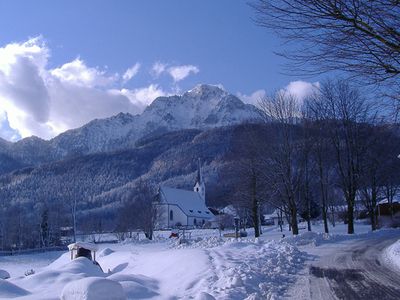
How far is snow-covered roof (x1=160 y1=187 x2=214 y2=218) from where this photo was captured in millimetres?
101175

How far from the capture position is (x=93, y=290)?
8.30 meters

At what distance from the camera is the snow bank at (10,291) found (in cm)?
1095

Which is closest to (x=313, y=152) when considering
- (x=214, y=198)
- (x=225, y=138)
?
(x=214, y=198)

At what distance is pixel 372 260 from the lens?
59.0 feet

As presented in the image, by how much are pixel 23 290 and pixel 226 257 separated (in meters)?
8.00

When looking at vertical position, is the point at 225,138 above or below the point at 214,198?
above

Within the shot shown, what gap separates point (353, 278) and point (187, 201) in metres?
93.1

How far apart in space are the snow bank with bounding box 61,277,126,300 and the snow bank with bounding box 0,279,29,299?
9.62 ft

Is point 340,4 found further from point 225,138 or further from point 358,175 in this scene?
point 225,138

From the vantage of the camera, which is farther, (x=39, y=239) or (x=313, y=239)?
(x=39, y=239)

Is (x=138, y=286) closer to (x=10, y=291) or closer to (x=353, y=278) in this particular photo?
(x=10, y=291)

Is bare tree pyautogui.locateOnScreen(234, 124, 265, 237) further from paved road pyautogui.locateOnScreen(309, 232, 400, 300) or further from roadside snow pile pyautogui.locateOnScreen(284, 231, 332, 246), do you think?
paved road pyautogui.locateOnScreen(309, 232, 400, 300)

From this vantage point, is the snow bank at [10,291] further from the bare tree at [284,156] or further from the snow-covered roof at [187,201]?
the snow-covered roof at [187,201]

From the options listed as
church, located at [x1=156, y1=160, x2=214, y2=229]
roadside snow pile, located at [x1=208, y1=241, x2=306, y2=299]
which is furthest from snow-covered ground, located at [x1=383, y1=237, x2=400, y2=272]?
church, located at [x1=156, y1=160, x2=214, y2=229]
